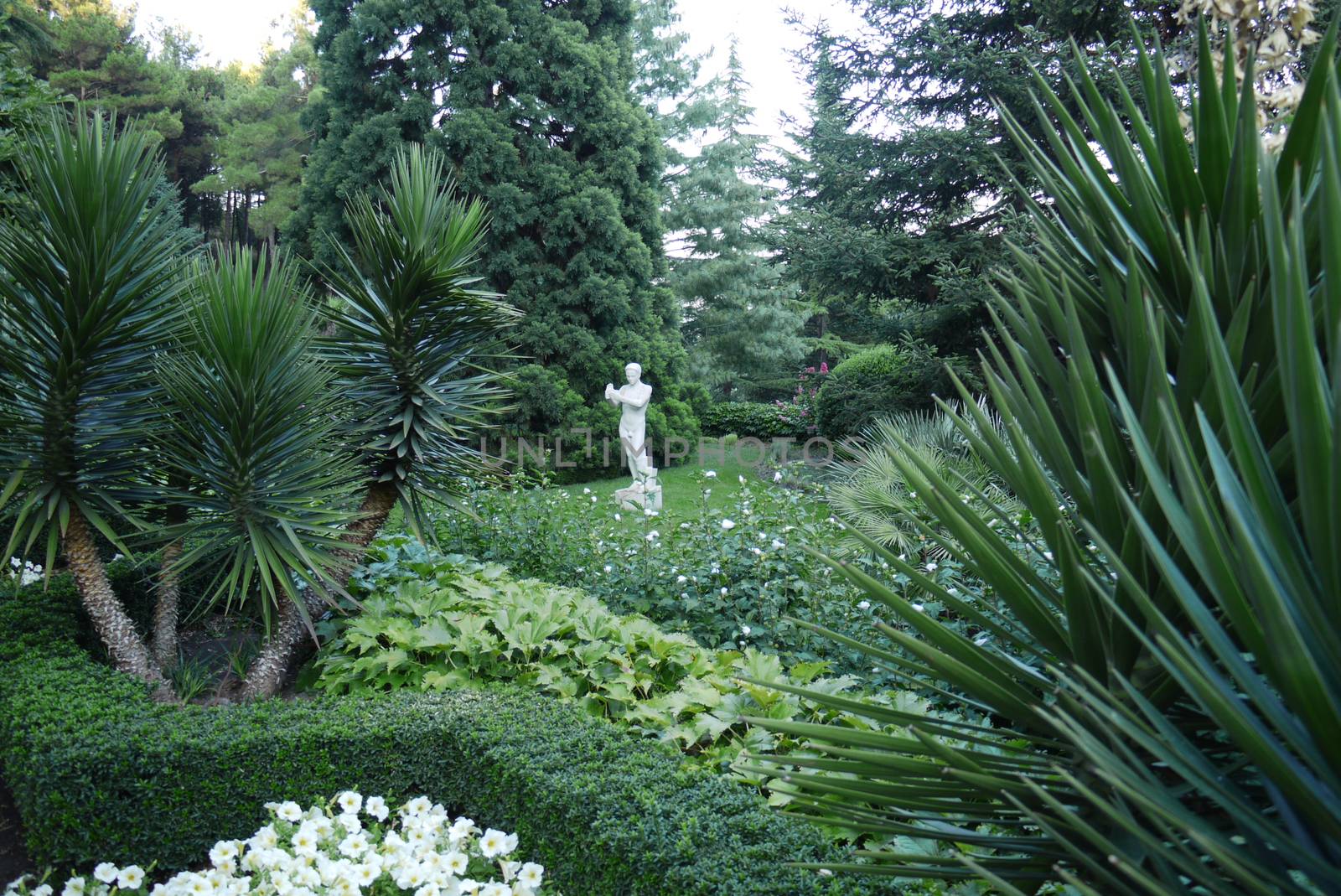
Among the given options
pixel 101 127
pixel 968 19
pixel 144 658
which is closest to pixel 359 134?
pixel 968 19

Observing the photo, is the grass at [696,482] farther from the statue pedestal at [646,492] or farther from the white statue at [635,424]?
the white statue at [635,424]

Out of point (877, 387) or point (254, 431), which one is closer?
point (254, 431)

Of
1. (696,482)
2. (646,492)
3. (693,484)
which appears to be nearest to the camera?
(646,492)

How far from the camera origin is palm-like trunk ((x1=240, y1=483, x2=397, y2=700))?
4.41 metres

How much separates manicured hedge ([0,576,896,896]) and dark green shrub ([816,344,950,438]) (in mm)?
9595

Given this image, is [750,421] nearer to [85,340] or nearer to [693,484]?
[693,484]

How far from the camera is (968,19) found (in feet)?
41.7

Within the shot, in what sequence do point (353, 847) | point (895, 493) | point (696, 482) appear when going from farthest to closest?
point (696, 482)
point (895, 493)
point (353, 847)

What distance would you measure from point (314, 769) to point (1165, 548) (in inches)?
134

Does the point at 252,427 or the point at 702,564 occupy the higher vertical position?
the point at 252,427

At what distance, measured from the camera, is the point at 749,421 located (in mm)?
20688

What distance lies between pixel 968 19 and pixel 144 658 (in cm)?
1343

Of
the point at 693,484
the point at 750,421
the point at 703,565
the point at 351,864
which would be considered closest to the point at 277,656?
the point at 351,864

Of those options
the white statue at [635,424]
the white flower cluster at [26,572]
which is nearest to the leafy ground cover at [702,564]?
the white flower cluster at [26,572]
